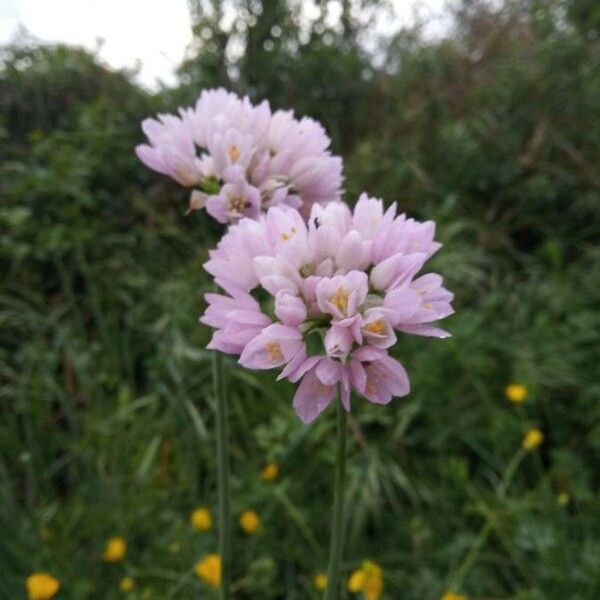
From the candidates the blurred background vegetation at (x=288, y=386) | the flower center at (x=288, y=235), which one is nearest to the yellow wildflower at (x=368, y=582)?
the blurred background vegetation at (x=288, y=386)

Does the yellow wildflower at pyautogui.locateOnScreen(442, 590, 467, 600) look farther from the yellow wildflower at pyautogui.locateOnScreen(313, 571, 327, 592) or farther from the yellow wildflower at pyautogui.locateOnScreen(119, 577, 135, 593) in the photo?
the yellow wildflower at pyautogui.locateOnScreen(119, 577, 135, 593)

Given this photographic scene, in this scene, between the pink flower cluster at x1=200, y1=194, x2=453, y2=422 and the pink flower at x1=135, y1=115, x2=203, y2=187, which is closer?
the pink flower cluster at x1=200, y1=194, x2=453, y2=422

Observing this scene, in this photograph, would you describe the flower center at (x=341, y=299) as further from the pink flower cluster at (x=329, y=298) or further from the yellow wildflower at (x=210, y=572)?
the yellow wildflower at (x=210, y=572)

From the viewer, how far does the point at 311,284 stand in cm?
69

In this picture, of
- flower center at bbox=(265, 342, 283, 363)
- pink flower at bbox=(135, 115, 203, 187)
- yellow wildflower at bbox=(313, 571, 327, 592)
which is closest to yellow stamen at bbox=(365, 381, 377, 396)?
flower center at bbox=(265, 342, 283, 363)

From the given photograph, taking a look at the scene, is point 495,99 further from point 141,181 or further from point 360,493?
point 360,493

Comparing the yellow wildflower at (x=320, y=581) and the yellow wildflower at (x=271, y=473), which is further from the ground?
the yellow wildflower at (x=271, y=473)

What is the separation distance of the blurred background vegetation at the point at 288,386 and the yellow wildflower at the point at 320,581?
65mm

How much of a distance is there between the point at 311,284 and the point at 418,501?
140 centimetres

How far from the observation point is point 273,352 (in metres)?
0.67

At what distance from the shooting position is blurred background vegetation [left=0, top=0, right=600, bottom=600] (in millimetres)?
1649

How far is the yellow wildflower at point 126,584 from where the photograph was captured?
1437 mm

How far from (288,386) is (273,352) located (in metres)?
1.46

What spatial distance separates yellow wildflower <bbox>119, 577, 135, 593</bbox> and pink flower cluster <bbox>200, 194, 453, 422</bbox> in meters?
0.98
